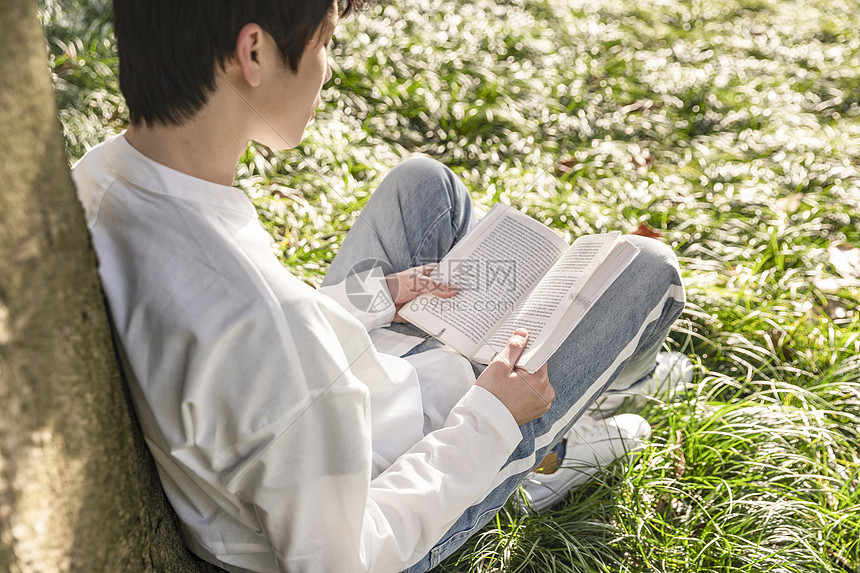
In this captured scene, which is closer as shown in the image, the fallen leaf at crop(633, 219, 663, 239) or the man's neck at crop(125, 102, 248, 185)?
the man's neck at crop(125, 102, 248, 185)

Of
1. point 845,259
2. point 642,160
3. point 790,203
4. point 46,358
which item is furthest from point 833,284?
point 46,358

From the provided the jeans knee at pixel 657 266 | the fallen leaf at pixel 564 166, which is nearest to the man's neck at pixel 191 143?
the jeans knee at pixel 657 266

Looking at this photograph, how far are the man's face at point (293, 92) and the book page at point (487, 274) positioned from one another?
56 centimetres

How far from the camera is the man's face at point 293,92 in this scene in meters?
0.98

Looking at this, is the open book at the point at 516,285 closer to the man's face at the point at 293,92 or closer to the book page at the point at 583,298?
the book page at the point at 583,298

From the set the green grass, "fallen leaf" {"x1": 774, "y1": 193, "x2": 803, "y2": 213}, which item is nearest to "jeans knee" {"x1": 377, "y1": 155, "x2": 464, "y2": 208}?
the green grass

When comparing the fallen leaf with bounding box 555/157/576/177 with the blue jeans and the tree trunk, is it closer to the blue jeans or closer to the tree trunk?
the blue jeans

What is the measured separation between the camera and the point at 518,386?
1.19 metres

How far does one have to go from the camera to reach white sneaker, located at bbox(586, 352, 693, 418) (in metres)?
1.79

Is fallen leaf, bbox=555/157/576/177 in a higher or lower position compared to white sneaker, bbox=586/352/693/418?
higher

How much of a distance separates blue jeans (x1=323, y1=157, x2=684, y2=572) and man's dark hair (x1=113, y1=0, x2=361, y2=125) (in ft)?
2.20

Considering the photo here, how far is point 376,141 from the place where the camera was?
281 cm

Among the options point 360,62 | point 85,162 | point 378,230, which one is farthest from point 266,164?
point 85,162

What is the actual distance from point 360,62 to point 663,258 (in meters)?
2.22
